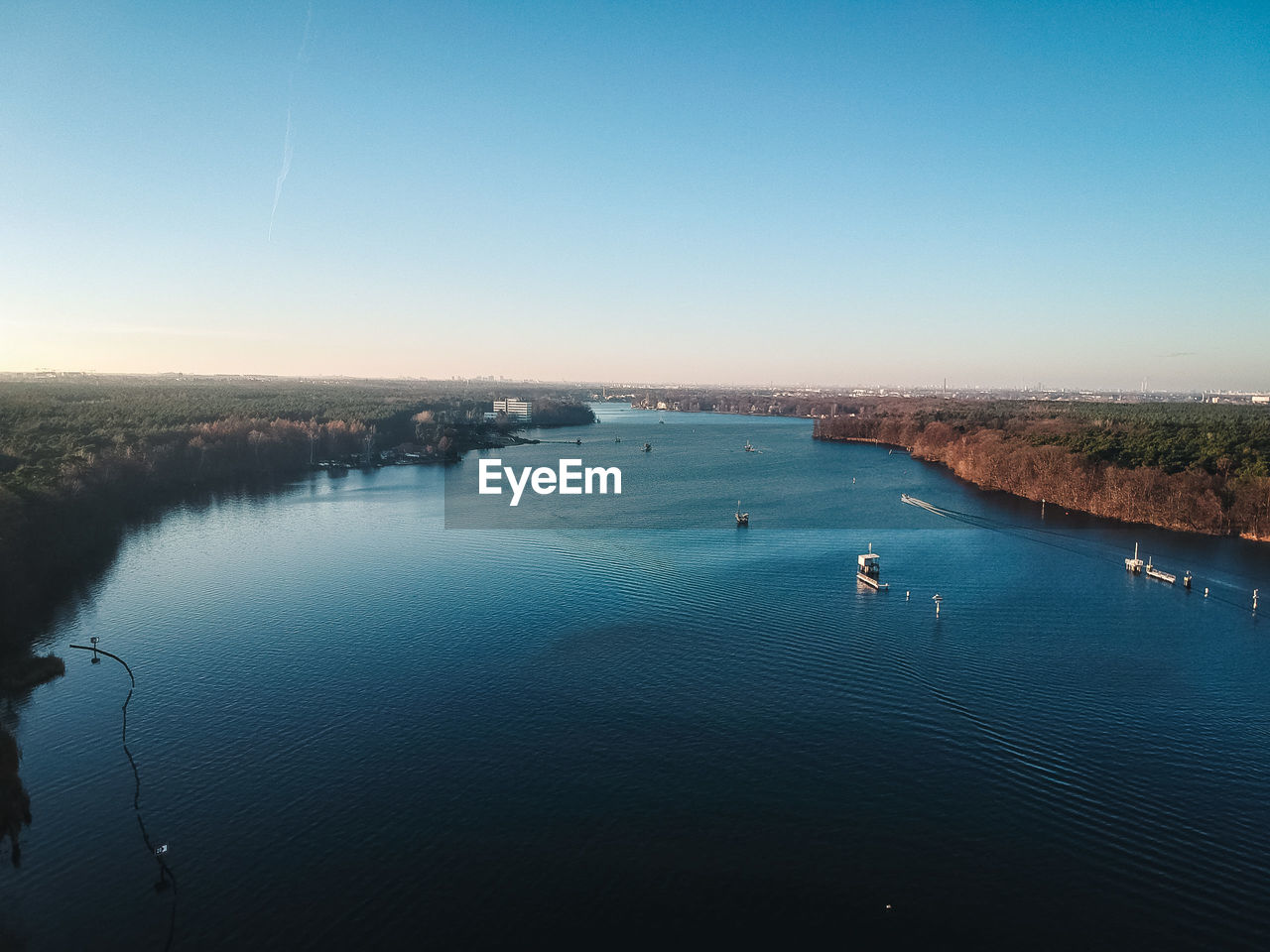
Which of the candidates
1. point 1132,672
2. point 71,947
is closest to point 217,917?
point 71,947

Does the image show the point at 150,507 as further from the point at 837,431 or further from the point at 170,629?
the point at 837,431

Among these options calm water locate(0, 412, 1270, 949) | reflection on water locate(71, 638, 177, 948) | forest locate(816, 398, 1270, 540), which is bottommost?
reflection on water locate(71, 638, 177, 948)

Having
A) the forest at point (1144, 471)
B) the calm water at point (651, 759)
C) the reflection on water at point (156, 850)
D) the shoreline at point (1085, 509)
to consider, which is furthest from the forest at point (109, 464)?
the forest at point (1144, 471)

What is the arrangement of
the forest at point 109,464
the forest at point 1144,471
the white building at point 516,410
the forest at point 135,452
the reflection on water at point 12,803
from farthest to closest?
the white building at point 516,410 → the forest at point 1144,471 → the forest at point 135,452 → the forest at point 109,464 → the reflection on water at point 12,803

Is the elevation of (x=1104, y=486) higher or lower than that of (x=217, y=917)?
higher

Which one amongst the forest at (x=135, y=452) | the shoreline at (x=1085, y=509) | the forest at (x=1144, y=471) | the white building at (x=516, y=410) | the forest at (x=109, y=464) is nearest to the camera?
the forest at (x=109, y=464)

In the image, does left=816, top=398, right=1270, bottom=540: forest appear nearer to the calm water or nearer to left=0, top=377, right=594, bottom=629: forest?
the calm water

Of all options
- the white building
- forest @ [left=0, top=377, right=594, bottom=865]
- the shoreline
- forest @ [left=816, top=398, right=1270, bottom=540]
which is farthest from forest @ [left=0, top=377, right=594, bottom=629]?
forest @ [left=816, top=398, right=1270, bottom=540]

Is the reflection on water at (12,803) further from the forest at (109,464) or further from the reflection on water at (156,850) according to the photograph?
the reflection on water at (156,850)
